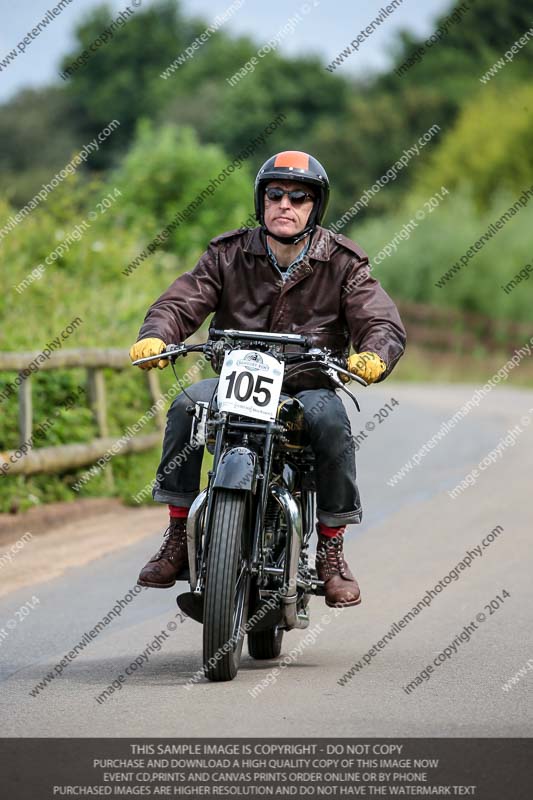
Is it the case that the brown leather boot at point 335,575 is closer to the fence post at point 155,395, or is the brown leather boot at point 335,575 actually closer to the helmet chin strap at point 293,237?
the helmet chin strap at point 293,237

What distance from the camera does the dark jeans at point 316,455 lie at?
6281 mm

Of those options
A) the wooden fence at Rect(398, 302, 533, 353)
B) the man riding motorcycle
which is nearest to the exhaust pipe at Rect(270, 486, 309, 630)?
the man riding motorcycle

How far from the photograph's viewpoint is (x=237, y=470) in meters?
5.84

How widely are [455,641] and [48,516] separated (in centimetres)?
460

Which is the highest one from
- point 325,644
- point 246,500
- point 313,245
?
point 313,245

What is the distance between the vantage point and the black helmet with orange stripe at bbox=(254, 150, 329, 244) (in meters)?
6.51

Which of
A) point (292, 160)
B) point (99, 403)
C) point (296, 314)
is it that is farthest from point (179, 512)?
point (99, 403)

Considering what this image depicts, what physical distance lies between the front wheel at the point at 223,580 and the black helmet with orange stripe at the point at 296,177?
140 centimetres

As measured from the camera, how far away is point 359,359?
20.1ft

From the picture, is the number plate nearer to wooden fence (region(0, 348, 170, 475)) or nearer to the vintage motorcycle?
the vintage motorcycle

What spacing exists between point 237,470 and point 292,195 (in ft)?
4.68

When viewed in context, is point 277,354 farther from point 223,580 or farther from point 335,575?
point 335,575
